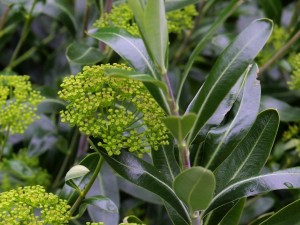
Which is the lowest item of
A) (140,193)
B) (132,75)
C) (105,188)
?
(140,193)

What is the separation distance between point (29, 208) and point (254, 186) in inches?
19.0

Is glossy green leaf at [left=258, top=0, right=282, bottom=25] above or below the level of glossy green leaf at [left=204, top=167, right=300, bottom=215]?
above

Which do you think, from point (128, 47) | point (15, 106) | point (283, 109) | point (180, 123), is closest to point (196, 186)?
point (180, 123)

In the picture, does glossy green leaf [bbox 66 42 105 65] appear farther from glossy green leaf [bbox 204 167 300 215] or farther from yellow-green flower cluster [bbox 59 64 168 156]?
glossy green leaf [bbox 204 167 300 215]

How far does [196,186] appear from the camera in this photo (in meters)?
1.24

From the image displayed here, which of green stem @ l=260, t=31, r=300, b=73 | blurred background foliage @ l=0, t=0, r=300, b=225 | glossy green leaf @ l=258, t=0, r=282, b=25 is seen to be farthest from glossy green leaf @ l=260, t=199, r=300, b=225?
glossy green leaf @ l=258, t=0, r=282, b=25

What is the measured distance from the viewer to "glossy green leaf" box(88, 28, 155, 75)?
134 centimetres

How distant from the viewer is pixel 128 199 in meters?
2.15

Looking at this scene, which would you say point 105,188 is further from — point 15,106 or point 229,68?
point 229,68

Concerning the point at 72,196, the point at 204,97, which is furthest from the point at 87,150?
the point at 204,97

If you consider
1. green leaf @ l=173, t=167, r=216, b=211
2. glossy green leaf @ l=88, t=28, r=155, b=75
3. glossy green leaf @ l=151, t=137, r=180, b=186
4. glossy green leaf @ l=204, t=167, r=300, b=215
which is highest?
glossy green leaf @ l=88, t=28, r=155, b=75

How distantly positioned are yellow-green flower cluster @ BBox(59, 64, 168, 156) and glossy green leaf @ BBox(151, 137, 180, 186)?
13 cm

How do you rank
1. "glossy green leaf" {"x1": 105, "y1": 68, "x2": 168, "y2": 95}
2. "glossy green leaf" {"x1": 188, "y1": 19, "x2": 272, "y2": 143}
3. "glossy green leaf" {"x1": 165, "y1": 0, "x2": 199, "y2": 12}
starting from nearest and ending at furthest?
"glossy green leaf" {"x1": 105, "y1": 68, "x2": 168, "y2": 95} → "glossy green leaf" {"x1": 188, "y1": 19, "x2": 272, "y2": 143} → "glossy green leaf" {"x1": 165, "y1": 0, "x2": 199, "y2": 12}

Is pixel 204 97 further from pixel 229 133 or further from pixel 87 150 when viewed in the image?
pixel 87 150
